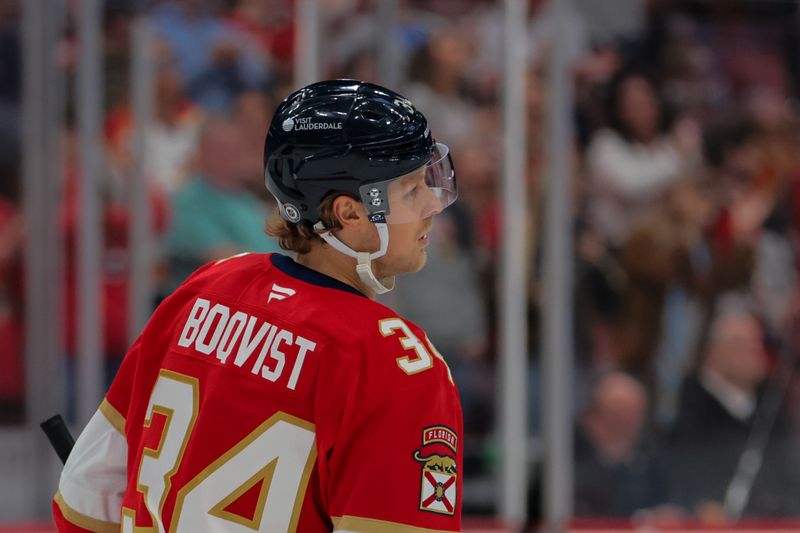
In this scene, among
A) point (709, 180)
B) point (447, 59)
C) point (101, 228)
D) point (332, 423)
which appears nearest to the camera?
point (332, 423)

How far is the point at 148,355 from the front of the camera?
4.32 feet

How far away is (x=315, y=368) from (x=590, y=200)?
253 centimetres

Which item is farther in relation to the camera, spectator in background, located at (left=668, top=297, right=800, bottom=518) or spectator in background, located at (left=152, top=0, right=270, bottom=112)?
spectator in background, located at (left=668, top=297, right=800, bottom=518)

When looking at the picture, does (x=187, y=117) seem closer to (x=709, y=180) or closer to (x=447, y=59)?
(x=447, y=59)

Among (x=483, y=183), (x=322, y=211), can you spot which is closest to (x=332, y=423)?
(x=322, y=211)

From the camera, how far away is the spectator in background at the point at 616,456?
3410 mm

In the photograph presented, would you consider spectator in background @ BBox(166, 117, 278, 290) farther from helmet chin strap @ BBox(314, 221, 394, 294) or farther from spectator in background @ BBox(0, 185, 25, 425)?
helmet chin strap @ BBox(314, 221, 394, 294)

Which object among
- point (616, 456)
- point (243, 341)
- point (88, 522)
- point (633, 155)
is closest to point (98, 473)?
point (88, 522)

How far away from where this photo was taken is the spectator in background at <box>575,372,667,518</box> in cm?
341

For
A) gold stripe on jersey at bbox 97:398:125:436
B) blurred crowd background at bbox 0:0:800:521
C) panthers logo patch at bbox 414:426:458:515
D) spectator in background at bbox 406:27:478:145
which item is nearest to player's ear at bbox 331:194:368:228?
panthers logo patch at bbox 414:426:458:515

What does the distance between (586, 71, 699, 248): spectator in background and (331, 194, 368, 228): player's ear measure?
2.42 metres

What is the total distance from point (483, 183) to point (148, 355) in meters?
2.18

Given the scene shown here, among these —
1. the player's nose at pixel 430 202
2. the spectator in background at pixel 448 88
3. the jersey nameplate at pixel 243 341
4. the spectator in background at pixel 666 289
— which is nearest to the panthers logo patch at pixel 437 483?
the jersey nameplate at pixel 243 341

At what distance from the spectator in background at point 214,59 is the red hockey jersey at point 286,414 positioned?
Answer: 6.76 ft
